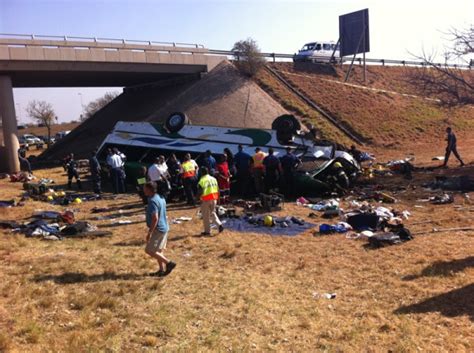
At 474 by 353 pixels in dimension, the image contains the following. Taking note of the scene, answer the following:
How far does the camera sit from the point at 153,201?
719 centimetres

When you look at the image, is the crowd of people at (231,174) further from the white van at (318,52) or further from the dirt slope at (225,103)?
the white van at (318,52)

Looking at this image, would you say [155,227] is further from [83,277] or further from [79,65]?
[79,65]

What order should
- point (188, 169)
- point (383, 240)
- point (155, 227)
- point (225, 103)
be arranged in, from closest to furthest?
1. point (155, 227)
2. point (383, 240)
3. point (188, 169)
4. point (225, 103)

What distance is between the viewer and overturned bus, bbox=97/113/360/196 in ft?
46.3

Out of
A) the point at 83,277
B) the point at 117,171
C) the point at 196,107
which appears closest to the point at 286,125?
the point at 117,171

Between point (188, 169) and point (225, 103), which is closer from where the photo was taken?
point (188, 169)

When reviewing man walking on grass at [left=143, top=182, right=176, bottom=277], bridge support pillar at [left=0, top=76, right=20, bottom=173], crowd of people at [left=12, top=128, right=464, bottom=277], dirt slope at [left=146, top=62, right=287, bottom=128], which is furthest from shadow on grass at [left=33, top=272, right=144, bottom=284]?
dirt slope at [left=146, top=62, right=287, bottom=128]

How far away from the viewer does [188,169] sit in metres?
13.2

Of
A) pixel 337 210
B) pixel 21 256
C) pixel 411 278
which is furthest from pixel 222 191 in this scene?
pixel 411 278

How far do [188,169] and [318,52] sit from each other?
35.0 m

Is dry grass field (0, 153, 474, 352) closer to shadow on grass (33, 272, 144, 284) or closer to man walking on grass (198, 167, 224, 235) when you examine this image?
shadow on grass (33, 272, 144, 284)

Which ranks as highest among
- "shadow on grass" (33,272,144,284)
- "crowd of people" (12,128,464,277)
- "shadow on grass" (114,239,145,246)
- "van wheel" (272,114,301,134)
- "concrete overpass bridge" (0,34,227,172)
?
"concrete overpass bridge" (0,34,227,172)

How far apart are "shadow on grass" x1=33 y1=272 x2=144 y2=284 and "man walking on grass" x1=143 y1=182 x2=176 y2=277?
411 mm

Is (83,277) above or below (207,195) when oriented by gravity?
below
